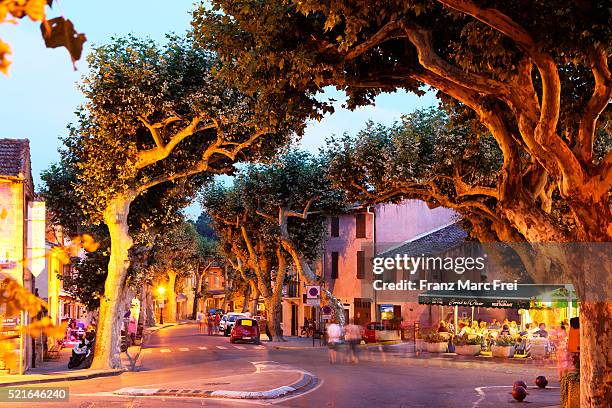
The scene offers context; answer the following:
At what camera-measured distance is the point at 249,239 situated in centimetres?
5509

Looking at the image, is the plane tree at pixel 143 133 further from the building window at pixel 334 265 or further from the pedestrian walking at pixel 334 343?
the building window at pixel 334 265

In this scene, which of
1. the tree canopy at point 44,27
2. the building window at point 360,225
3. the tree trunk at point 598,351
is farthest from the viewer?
the building window at point 360,225

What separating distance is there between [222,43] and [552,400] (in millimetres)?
11649

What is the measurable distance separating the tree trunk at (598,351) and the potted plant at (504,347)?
21.6 meters

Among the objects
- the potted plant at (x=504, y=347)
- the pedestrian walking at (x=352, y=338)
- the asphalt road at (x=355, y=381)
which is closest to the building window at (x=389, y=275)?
the asphalt road at (x=355, y=381)

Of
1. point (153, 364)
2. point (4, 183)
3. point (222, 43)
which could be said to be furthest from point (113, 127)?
point (222, 43)

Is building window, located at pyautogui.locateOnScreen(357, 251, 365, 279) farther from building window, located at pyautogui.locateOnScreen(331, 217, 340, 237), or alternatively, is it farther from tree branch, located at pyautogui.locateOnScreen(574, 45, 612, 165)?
tree branch, located at pyautogui.locateOnScreen(574, 45, 612, 165)

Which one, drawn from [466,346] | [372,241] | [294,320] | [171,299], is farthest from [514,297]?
[171,299]

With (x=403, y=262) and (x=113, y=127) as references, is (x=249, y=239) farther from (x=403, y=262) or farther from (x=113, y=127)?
(x=113, y=127)

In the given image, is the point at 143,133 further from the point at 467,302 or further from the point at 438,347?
the point at 438,347

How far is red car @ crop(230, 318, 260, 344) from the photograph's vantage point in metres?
50.8

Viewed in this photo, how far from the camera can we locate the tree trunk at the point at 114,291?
94.6ft

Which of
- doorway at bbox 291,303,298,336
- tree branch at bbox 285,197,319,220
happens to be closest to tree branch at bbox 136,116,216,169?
tree branch at bbox 285,197,319,220

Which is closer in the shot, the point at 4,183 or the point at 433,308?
the point at 4,183
